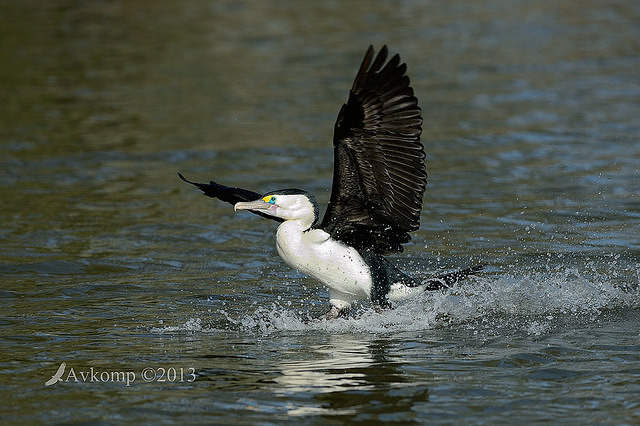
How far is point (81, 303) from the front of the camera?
8.83 meters

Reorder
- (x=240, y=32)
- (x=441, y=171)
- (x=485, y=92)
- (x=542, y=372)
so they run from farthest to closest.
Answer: (x=240, y=32) → (x=485, y=92) → (x=441, y=171) → (x=542, y=372)

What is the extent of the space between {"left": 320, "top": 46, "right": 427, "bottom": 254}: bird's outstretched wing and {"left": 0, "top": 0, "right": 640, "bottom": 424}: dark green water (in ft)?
2.25

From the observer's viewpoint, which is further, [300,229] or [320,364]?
[300,229]

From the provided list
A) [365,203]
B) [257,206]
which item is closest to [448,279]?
[365,203]

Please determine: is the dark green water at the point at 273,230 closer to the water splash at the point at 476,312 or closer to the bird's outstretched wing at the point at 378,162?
the water splash at the point at 476,312

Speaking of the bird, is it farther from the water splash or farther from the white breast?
the water splash

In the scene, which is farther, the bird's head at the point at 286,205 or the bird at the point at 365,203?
the bird's head at the point at 286,205

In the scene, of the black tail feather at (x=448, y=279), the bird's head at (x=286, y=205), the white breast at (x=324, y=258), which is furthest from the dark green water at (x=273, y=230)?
the bird's head at (x=286, y=205)

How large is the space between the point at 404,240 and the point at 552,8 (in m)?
18.5

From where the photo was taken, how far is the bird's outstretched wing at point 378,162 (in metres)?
7.07

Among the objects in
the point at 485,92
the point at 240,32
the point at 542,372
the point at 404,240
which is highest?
the point at 240,32

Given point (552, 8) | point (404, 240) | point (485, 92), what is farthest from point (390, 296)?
point (552, 8)

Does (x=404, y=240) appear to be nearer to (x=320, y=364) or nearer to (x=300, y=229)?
(x=300, y=229)

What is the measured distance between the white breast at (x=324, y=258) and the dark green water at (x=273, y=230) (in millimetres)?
326
